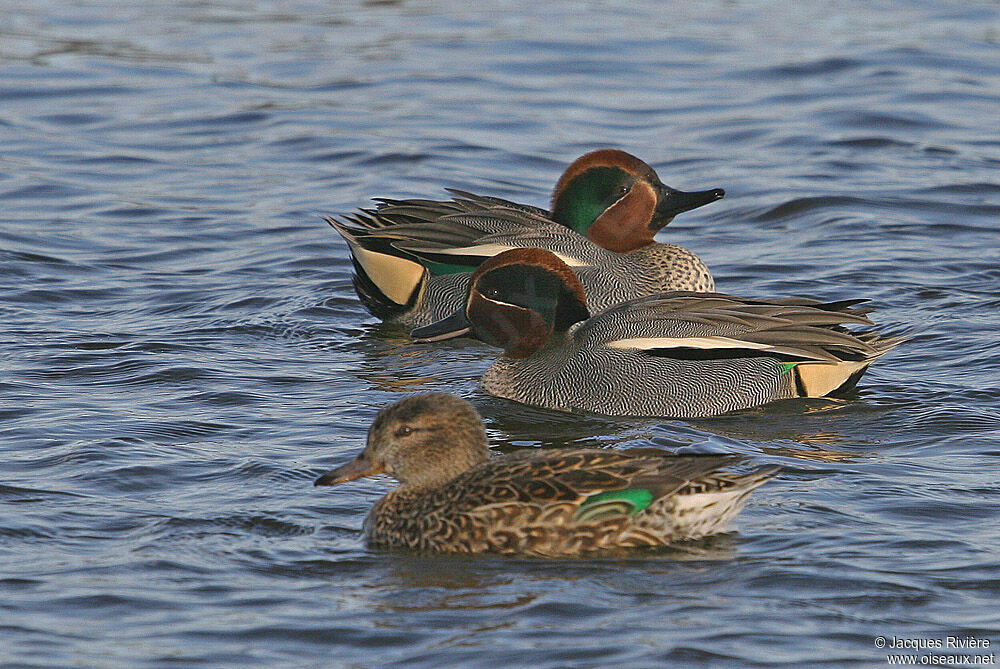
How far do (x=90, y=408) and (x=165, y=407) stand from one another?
1.17 feet

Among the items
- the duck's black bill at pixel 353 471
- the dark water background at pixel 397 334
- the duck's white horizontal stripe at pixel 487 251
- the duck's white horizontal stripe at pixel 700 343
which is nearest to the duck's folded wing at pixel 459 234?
the duck's white horizontal stripe at pixel 487 251

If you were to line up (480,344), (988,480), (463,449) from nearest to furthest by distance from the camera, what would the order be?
(463,449)
(988,480)
(480,344)

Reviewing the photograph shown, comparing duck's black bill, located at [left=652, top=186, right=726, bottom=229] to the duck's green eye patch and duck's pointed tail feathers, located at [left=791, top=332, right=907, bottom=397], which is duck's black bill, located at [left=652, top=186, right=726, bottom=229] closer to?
duck's pointed tail feathers, located at [left=791, top=332, right=907, bottom=397]

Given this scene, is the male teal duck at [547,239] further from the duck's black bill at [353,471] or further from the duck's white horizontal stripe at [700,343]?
the duck's black bill at [353,471]

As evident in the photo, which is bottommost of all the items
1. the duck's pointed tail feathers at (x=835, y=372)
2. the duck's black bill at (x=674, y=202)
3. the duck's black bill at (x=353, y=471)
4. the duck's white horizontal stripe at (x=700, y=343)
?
the duck's pointed tail feathers at (x=835, y=372)

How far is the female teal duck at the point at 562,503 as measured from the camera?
20.0ft

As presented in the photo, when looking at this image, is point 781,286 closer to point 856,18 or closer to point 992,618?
point 992,618

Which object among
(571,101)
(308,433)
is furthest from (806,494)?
(571,101)

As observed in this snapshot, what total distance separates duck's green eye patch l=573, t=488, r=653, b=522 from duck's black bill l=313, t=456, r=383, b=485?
86cm

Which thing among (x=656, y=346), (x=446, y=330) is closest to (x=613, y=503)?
(x=656, y=346)

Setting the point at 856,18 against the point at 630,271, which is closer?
the point at 630,271

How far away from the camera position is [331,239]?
12.2m

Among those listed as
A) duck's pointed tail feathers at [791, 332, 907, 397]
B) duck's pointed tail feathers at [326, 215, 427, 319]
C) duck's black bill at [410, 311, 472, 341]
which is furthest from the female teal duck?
duck's pointed tail feathers at [326, 215, 427, 319]

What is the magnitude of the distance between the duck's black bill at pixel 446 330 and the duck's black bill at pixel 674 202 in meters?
1.96
